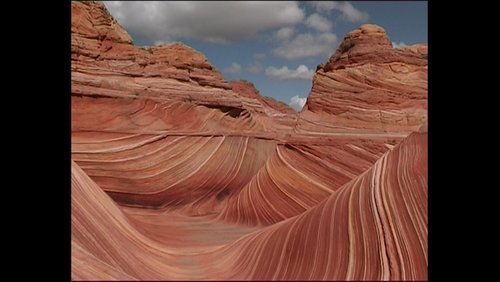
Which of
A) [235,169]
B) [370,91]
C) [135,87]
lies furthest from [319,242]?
[135,87]

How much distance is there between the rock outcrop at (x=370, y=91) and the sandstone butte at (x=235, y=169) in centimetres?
3

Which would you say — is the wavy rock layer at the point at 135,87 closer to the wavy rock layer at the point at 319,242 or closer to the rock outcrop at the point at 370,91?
the rock outcrop at the point at 370,91

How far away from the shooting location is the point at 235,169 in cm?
924

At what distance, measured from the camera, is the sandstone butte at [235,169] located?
2.78m

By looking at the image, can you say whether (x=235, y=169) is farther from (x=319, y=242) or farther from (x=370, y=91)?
(x=319, y=242)

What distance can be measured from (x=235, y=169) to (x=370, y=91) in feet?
11.0

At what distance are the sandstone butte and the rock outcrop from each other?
0.03 metres

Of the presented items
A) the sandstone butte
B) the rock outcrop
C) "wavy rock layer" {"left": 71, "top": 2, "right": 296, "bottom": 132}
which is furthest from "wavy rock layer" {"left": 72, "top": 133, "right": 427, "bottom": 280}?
"wavy rock layer" {"left": 71, "top": 2, "right": 296, "bottom": 132}

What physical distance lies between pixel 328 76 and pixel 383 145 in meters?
2.13

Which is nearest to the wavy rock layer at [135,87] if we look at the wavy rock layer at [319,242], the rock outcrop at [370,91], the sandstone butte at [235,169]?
the sandstone butte at [235,169]

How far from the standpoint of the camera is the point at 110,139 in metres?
8.09

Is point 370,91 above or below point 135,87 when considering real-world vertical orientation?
below
